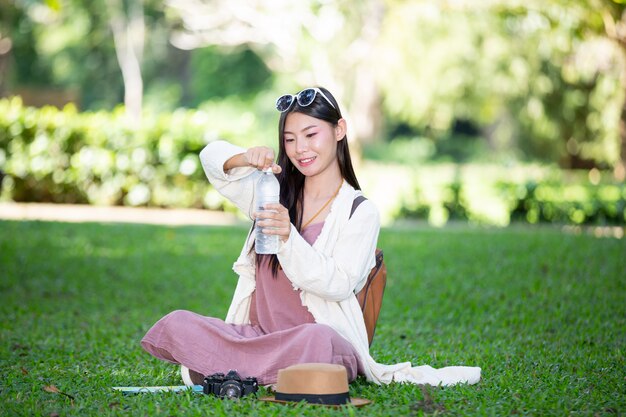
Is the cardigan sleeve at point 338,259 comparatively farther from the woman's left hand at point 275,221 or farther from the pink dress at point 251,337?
the pink dress at point 251,337

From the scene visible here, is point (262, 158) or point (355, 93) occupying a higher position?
point (355, 93)

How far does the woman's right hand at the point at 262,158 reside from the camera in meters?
4.16

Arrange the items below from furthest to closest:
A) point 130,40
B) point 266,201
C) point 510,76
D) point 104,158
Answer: point 130,40 → point 510,76 → point 104,158 → point 266,201

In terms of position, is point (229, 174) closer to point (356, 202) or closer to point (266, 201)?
point (266, 201)

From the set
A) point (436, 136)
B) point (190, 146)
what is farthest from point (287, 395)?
point (436, 136)

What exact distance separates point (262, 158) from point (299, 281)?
1.85ft

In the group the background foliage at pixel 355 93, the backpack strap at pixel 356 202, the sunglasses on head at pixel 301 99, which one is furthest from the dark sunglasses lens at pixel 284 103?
the background foliage at pixel 355 93

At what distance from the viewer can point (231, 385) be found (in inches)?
166

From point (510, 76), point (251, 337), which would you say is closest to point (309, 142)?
point (251, 337)

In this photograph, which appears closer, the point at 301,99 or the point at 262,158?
the point at 262,158

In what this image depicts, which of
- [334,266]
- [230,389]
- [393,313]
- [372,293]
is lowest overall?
[393,313]

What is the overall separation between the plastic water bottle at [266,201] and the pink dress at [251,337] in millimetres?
354

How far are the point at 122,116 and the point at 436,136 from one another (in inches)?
827

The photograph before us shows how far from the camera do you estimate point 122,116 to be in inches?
570
